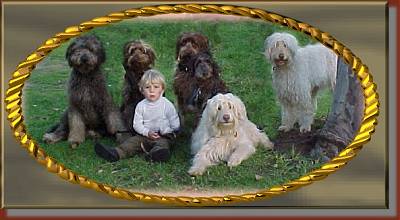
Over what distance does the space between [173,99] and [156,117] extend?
4.0 inches

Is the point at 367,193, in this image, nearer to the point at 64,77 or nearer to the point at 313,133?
the point at 313,133

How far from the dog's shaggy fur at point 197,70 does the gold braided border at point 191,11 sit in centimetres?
13

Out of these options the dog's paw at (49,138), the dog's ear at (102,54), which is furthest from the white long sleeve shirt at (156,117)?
the dog's paw at (49,138)

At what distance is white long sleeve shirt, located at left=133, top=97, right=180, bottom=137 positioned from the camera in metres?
2.70

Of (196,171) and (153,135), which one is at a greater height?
(153,135)

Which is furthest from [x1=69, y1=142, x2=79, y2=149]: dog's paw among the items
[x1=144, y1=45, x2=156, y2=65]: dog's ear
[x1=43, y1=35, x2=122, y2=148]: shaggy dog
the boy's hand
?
[x1=144, y1=45, x2=156, y2=65]: dog's ear

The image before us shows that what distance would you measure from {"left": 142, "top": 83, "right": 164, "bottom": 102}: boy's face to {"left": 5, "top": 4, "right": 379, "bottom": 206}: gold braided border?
0.95 feet

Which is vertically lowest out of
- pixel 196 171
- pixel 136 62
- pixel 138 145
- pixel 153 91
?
pixel 196 171

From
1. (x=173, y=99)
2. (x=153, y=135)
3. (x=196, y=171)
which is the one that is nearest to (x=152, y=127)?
(x=153, y=135)

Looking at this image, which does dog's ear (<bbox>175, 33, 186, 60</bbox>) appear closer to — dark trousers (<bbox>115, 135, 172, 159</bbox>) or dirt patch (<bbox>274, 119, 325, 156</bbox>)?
dark trousers (<bbox>115, 135, 172, 159</bbox>)

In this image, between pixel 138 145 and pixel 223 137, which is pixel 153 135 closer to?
pixel 138 145

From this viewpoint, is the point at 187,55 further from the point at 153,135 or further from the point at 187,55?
the point at 153,135

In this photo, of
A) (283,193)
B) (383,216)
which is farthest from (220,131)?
(383,216)

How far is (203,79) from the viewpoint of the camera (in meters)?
2.68
